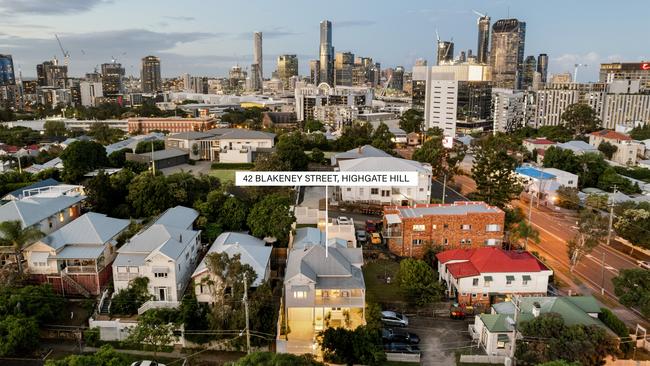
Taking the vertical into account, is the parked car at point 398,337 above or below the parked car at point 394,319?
below

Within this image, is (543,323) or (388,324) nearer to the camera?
(543,323)

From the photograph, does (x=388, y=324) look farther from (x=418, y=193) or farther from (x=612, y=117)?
(x=612, y=117)

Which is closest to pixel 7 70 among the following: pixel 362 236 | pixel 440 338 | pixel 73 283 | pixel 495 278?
pixel 73 283

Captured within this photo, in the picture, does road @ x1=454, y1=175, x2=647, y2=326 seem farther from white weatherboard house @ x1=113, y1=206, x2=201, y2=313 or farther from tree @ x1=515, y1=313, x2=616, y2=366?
white weatherboard house @ x1=113, y1=206, x2=201, y2=313

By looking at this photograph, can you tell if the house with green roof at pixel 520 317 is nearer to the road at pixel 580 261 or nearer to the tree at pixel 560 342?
the tree at pixel 560 342

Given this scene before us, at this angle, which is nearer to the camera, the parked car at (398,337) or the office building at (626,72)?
the parked car at (398,337)

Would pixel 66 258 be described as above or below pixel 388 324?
above

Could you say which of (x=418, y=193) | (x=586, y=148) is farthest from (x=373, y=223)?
(x=586, y=148)

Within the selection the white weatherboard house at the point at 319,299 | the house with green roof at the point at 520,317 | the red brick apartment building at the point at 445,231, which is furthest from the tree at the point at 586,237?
the white weatherboard house at the point at 319,299
